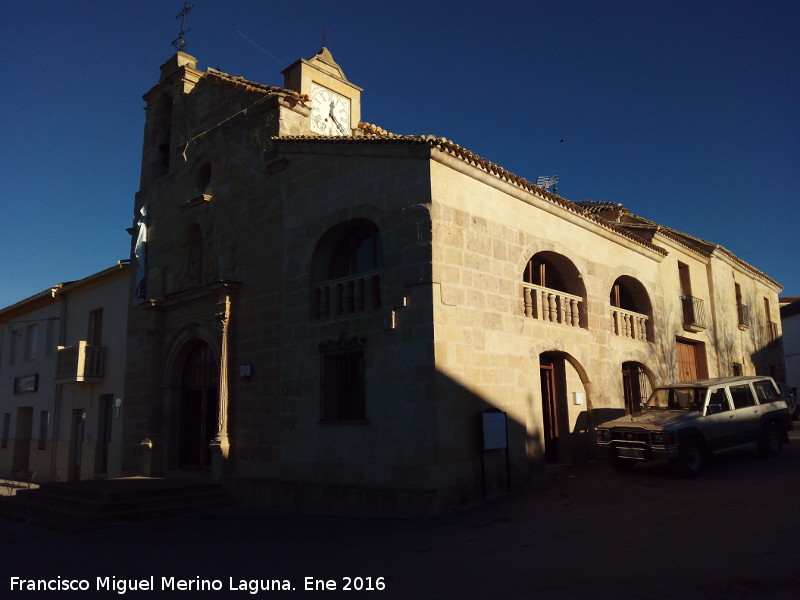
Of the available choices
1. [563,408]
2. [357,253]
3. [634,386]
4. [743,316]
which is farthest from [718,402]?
[743,316]

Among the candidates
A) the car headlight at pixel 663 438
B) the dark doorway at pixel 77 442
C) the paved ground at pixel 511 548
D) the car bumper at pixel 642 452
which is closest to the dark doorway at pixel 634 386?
the paved ground at pixel 511 548

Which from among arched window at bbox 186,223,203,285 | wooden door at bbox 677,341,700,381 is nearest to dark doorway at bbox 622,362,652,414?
wooden door at bbox 677,341,700,381

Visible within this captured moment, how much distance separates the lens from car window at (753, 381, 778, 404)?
40.0ft

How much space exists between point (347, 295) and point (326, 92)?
5.84 meters

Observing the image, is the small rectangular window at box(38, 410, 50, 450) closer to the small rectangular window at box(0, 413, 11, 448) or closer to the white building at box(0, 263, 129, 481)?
the white building at box(0, 263, 129, 481)

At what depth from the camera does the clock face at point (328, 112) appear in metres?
14.0

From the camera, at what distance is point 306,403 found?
1125 cm

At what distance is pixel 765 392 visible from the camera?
12375mm

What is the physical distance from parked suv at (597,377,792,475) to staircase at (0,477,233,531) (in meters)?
7.61

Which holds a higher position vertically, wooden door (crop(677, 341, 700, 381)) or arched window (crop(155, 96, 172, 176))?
arched window (crop(155, 96, 172, 176))

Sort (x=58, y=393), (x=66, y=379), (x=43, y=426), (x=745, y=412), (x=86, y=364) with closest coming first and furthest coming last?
(x=745, y=412) → (x=86, y=364) → (x=66, y=379) → (x=58, y=393) → (x=43, y=426)

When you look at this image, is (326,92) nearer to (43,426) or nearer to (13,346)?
(43,426)

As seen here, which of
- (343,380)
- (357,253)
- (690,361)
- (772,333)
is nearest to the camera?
(343,380)

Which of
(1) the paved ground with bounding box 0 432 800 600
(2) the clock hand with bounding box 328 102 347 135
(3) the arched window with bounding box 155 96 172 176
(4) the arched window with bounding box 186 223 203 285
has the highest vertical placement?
(3) the arched window with bounding box 155 96 172 176
